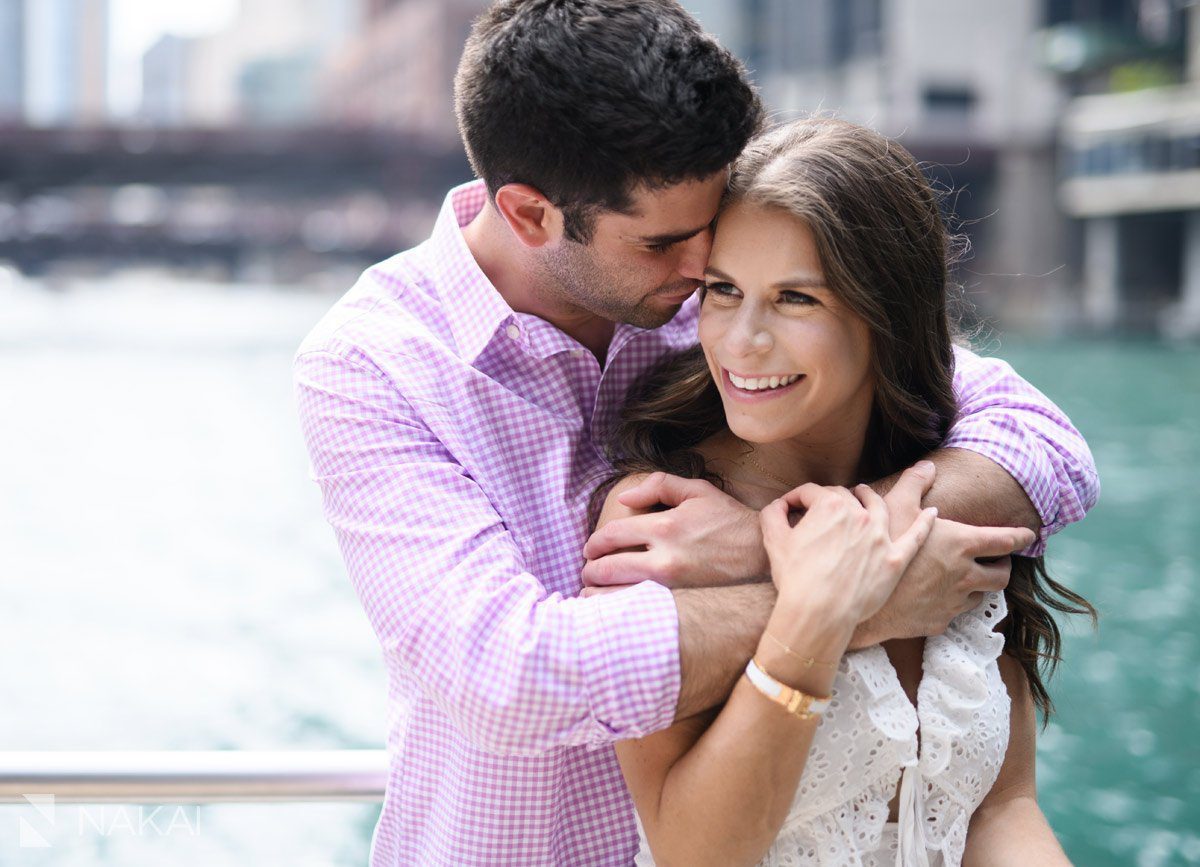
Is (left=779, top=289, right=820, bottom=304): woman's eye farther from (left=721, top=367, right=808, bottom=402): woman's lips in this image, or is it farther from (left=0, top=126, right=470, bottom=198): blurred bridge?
(left=0, top=126, right=470, bottom=198): blurred bridge

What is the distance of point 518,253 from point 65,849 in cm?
484

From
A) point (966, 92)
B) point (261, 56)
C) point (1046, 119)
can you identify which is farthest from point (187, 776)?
point (261, 56)

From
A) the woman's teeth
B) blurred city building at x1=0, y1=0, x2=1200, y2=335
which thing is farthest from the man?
blurred city building at x1=0, y1=0, x2=1200, y2=335

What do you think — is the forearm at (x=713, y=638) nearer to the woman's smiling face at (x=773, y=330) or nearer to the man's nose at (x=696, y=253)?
the woman's smiling face at (x=773, y=330)

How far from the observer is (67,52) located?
3738 inches

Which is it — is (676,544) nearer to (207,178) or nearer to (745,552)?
(745,552)

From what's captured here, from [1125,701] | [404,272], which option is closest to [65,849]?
[404,272]

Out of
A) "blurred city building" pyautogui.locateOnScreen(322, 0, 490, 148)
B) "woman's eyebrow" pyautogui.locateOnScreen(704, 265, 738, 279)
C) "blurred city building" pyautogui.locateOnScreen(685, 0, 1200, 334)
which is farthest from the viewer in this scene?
"blurred city building" pyautogui.locateOnScreen(322, 0, 490, 148)

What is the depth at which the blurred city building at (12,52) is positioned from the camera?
249 ft

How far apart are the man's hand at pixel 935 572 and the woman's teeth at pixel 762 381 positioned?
0.13 metres

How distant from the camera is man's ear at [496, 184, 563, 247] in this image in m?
1.26

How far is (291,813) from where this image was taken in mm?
5438

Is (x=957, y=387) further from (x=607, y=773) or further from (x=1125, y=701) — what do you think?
(x=1125, y=701)

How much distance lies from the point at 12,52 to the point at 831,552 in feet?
288
